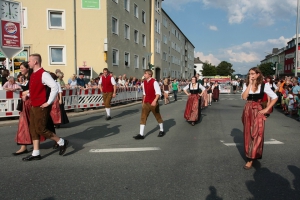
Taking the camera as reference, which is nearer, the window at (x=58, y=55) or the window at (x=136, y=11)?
the window at (x=58, y=55)

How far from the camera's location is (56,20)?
2205cm

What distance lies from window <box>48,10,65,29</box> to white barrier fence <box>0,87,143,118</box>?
8.77 m

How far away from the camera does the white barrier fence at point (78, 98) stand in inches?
363

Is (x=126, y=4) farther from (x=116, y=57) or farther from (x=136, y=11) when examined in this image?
(x=116, y=57)

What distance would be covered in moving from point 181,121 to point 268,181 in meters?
5.96

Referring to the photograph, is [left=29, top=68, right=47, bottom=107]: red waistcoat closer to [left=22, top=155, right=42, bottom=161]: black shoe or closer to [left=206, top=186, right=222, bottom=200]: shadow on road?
[left=22, top=155, right=42, bottom=161]: black shoe

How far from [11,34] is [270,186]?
398 inches

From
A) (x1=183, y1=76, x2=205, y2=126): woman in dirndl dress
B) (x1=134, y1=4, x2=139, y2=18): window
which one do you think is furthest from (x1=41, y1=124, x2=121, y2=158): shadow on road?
(x1=134, y1=4, x2=139, y2=18): window

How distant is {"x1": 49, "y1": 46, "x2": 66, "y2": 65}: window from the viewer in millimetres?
22016

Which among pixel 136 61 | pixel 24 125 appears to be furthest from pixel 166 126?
pixel 136 61

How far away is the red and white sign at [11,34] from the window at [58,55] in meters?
12.0

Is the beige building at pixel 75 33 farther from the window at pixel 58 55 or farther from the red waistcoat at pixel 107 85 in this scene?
the red waistcoat at pixel 107 85

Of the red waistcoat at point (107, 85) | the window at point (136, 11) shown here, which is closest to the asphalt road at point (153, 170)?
the red waistcoat at point (107, 85)

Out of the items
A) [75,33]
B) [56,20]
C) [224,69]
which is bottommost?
[75,33]
